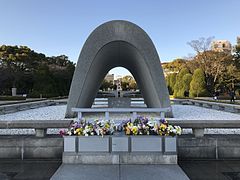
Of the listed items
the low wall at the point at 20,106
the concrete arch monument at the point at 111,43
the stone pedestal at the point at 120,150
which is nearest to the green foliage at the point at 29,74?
the low wall at the point at 20,106

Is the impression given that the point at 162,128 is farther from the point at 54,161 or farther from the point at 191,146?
the point at 54,161

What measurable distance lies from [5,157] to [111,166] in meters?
2.50

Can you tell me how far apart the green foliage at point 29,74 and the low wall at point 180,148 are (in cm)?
2489

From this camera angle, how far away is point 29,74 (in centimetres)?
3419

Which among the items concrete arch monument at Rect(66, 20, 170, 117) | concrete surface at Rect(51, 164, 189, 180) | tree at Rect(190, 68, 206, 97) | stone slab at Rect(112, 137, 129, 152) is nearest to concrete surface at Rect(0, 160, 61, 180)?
concrete surface at Rect(51, 164, 189, 180)

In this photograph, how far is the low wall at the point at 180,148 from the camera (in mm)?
4434

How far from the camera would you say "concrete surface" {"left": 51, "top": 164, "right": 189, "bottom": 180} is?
333 cm

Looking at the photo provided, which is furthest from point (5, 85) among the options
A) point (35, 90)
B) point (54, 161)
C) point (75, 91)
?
point (54, 161)

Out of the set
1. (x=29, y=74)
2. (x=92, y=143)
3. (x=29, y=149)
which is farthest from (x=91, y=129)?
(x=29, y=74)

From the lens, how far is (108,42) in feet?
30.3

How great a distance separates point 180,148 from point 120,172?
5.37 ft

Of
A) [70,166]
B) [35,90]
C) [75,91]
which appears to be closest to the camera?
[70,166]

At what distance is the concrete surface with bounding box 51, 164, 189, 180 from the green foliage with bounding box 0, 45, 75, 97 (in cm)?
2624

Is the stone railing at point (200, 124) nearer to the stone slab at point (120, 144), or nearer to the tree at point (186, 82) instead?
the stone slab at point (120, 144)
